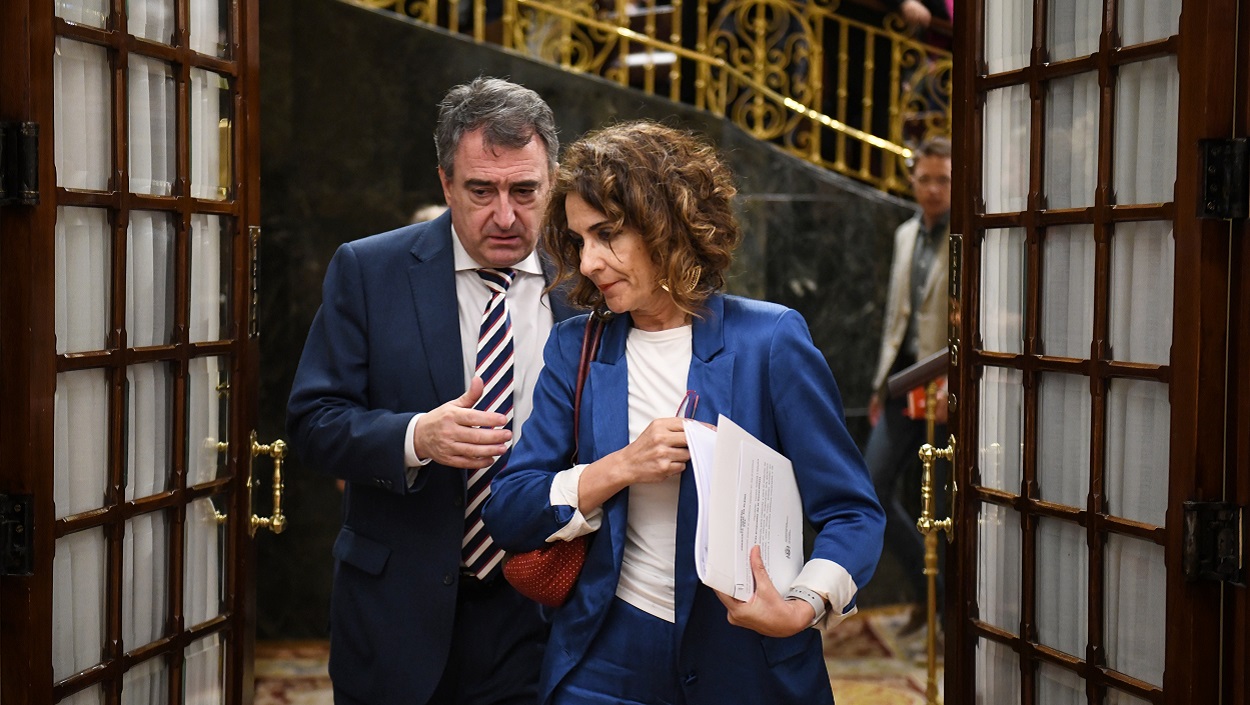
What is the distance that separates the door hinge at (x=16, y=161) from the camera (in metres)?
2.32

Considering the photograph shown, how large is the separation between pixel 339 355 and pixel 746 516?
1.21 m

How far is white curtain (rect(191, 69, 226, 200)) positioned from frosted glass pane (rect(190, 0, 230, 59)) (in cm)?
6

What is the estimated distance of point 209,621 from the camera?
3053 mm

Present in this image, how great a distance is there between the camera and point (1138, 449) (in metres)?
2.54

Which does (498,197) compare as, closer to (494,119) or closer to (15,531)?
(494,119)

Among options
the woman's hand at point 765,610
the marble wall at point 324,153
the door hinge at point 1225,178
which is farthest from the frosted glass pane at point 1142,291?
the marble wall at point 324,153

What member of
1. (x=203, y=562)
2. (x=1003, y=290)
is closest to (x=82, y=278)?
(x=203, y=562)

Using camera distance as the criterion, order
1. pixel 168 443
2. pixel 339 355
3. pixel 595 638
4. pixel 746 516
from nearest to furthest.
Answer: pixel 746 516, pixel 595 638, pixel 168 443, pixel 339 355

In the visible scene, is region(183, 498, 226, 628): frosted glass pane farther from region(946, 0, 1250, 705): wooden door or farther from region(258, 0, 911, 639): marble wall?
region(258, 0, 911, 639): marble wall

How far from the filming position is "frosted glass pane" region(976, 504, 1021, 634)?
9.50ft

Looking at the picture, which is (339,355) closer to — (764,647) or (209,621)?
(209,621)

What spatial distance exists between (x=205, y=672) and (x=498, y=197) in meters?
1.24

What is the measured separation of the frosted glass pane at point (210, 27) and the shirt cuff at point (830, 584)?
172 cm

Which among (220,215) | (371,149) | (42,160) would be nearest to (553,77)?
(371,149)
